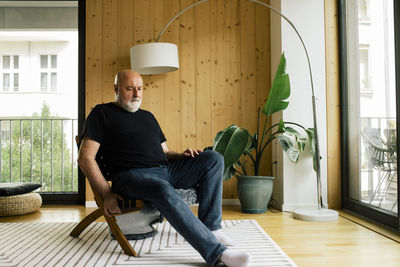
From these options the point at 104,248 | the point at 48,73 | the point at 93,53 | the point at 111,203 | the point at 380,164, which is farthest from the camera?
the point at 48,73

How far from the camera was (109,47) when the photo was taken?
3.66 metres

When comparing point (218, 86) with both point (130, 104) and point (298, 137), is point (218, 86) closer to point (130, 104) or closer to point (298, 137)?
point (298, 137)

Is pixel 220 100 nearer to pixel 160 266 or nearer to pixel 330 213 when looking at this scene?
pixel 330 213

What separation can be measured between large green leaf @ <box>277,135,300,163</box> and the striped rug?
0.68m

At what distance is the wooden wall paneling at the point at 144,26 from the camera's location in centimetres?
366

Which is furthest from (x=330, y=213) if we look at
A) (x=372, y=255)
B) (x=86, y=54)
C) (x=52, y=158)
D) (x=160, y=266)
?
(x=52, y=158)

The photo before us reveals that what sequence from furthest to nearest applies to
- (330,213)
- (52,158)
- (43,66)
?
1. (52,158)
2. (43,66)
3. (330,213)

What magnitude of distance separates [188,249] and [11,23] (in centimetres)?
329

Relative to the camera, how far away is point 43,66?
429 cm

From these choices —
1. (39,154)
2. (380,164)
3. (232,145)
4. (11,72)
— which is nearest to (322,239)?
(380,164)

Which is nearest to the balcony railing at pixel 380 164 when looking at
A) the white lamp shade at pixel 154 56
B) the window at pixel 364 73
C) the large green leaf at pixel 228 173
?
the window at pixel 364 73

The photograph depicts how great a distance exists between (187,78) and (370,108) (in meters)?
1.71

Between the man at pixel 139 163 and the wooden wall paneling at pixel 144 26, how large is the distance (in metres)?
1.35

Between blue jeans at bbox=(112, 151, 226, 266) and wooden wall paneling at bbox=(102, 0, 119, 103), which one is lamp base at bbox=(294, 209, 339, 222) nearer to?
blue jeans at bbox=(112, 151, 226, 266)
